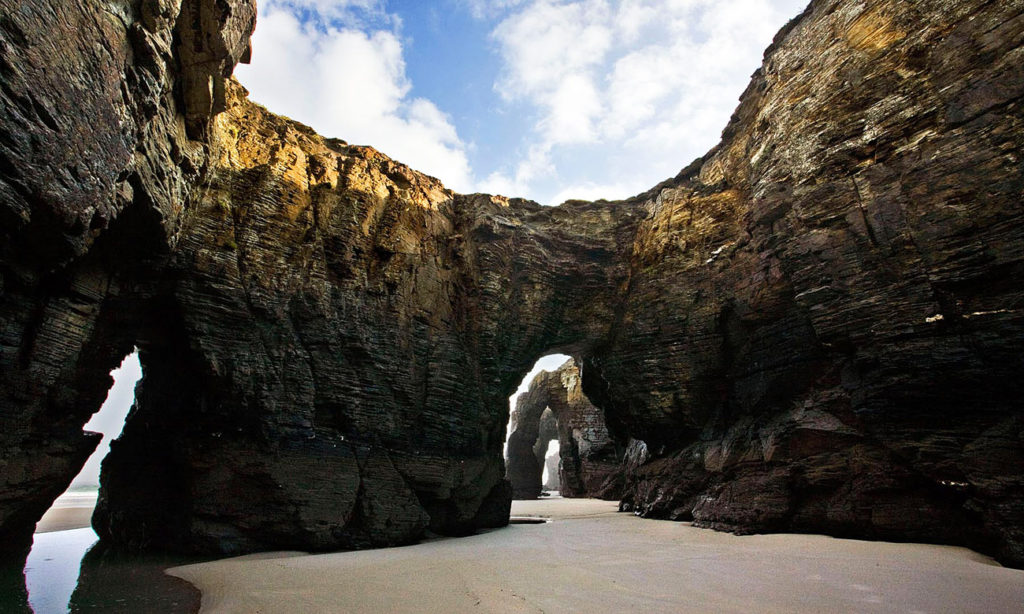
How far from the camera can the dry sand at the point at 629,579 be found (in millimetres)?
4742

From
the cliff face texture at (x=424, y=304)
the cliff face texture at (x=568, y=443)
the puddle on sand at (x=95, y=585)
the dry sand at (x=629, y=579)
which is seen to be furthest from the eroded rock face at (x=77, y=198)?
the cliff face texture at (x=568, y=443)

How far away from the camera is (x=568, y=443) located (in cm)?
3234

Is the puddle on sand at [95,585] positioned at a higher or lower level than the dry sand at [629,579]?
lower

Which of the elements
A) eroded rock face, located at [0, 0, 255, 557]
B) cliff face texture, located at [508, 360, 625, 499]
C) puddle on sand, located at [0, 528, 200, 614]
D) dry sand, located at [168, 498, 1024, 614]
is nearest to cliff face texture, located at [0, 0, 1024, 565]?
eroded rock face, located at [0, 0, 255, 557]

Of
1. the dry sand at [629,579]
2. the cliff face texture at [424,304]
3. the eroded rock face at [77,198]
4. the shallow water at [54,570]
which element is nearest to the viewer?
the eroded rock face at [77,198]

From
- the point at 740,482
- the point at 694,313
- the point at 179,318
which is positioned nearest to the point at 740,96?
the point at 694,313

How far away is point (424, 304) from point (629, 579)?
28.8 feet

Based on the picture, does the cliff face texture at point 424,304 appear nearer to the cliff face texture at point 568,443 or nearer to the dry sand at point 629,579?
the dry sand at point 629,579

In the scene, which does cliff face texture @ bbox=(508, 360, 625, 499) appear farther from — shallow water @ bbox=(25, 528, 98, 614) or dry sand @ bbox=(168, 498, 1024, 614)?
shallow water @ bbox=(25, 528, 98, 614)

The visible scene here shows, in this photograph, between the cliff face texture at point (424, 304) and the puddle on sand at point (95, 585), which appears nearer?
the puddle on sand at point (95, 585)

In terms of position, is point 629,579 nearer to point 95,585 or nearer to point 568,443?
point 95,585

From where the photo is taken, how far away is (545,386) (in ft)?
124

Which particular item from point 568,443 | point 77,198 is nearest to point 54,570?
point 77,198

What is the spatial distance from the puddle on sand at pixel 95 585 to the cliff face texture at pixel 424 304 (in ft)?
2.57
